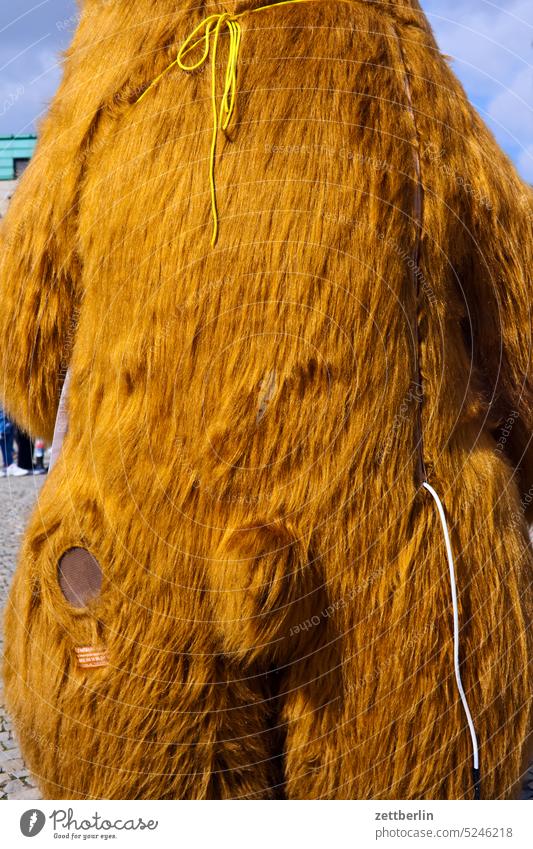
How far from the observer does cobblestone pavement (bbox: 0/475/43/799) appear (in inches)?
92.5

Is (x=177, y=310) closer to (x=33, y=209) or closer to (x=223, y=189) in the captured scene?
(x=223, y=189)

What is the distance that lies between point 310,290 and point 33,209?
1.72 feet

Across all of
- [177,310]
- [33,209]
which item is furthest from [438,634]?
[33,209]

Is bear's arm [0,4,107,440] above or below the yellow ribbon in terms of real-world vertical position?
below

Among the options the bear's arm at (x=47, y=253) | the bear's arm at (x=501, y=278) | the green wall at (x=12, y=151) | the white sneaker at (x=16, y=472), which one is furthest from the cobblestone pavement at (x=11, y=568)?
the bear's arm at (x=501, y=278)

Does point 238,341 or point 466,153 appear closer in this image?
point 238,341

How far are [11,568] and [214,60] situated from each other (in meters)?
3.30

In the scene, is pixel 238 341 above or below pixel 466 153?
below

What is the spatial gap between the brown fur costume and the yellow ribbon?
14 millimetres

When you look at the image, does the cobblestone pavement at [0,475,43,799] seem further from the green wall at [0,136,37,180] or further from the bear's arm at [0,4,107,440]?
the green wall at [0,136,37,180]

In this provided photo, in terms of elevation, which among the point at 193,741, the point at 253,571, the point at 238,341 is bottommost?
the point at 193,741

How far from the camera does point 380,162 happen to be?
147cm

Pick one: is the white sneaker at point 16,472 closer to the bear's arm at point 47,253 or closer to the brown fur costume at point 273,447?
the bear's arm at point 47,253

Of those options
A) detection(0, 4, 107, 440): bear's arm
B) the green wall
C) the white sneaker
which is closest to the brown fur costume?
detection(0, 4, 107, 440): bear's arm
